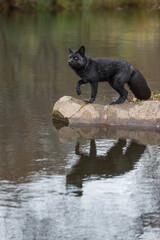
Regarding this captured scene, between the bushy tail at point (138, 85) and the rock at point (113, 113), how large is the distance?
533mm

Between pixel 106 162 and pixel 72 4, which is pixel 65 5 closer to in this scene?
pixel 72 4

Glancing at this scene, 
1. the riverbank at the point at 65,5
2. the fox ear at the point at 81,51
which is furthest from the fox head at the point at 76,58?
the riverbank at the point at 65,5

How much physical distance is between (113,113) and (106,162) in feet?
7.90

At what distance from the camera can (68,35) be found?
31125 millimetres

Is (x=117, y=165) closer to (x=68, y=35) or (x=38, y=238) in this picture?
(x=38, y=238)

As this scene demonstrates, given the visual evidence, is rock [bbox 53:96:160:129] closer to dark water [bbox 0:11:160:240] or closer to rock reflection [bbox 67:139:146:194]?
dark water [bbox 0:11:160:240]

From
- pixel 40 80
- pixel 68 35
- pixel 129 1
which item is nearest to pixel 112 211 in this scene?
pixel 40 80

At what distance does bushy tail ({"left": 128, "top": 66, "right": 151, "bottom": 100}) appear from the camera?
12.0 m

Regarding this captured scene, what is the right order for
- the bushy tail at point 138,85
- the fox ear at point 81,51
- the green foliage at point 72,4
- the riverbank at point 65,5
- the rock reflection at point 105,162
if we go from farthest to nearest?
1. the green foliage at point 72,4
2. the riverbank at point 65,5
3. the bushy tail at point 138,85
4. the fox ear at point 81,51
5. the rock reflection at point 105,162

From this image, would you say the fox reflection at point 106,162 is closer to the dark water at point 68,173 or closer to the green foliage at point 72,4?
the dark water at point 68,173

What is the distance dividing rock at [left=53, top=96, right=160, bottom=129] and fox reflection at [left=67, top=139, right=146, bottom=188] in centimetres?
103

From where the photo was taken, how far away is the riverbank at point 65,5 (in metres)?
57.0

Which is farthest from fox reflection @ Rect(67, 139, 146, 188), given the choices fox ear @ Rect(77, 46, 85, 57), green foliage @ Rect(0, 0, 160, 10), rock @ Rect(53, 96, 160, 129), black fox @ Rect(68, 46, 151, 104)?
green foliage @ Rect(0, 0, 160, 10)

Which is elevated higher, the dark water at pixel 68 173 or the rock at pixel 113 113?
the rock at pixel 113 113
